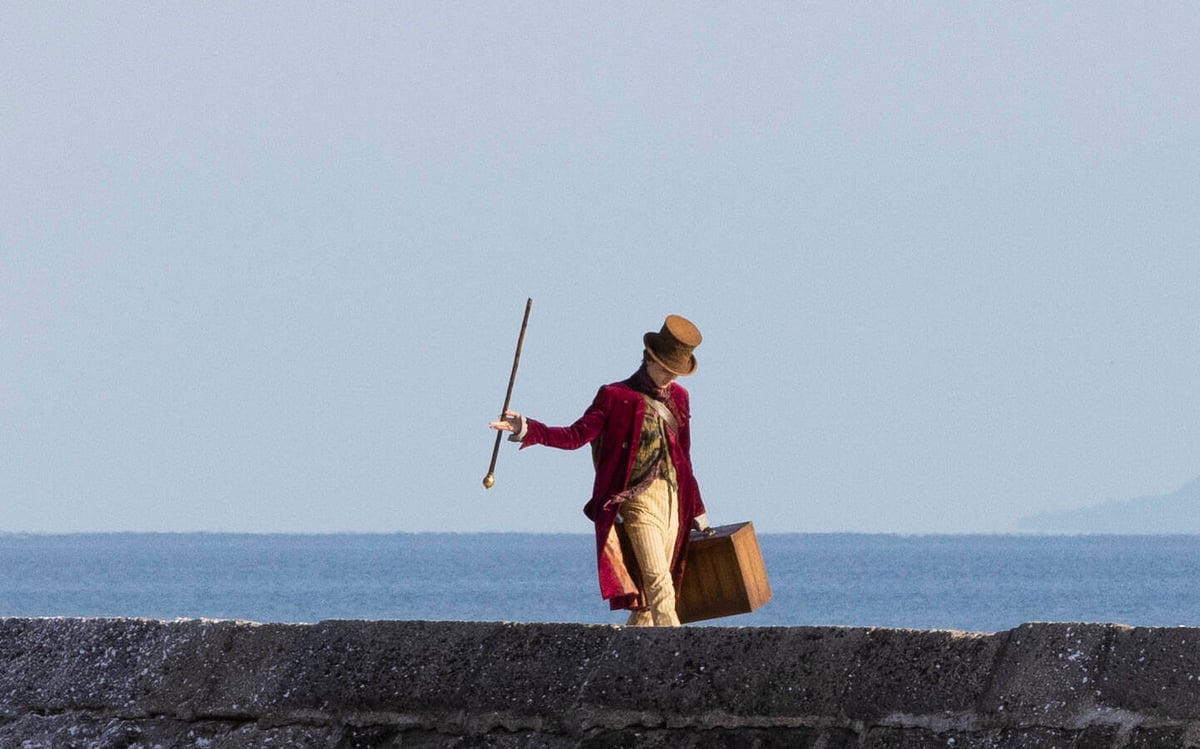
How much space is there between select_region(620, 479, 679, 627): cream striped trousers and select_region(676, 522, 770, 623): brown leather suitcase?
16 centimetres

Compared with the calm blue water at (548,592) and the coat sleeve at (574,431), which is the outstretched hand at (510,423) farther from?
the calm blue water at (548,592)

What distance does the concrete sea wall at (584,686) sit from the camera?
4.03m

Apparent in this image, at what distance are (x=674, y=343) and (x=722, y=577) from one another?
3.23 ft

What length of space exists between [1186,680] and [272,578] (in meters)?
116

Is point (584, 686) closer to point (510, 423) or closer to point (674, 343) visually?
point (510, 423)

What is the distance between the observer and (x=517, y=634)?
4809 mm

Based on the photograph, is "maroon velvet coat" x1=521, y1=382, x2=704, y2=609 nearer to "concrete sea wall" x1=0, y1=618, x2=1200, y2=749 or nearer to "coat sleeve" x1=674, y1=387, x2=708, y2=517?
"coat sleeve" x1=674, y1=387, x2=708, y2=517

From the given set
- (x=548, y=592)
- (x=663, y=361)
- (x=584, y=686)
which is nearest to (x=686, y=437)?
(x=663, y=361)

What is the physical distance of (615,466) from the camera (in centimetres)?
748

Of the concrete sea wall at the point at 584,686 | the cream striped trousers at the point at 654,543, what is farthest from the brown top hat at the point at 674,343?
the concrete sea wall at the point at 584,686

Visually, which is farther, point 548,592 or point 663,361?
point 548,592

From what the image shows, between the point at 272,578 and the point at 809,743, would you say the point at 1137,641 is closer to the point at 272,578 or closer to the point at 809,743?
the point at 809,743

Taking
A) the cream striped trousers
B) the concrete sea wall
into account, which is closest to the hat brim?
the cream striped trousers

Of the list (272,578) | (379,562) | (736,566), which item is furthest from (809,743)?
(379,562)
